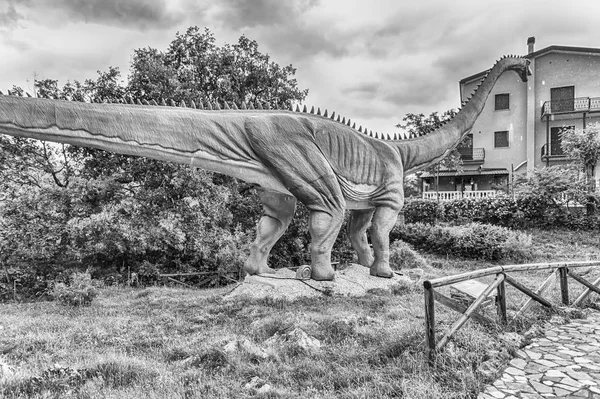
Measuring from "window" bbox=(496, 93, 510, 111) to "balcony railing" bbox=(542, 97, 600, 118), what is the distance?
72.2 inches

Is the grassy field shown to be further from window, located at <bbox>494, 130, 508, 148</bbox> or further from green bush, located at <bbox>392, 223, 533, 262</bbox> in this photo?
window, located at <bbox>494, 130, 508, 148</bbox>

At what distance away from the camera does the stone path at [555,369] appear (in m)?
3.21

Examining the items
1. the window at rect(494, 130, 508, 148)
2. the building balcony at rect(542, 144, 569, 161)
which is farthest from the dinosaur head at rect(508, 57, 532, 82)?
the window at rect(494, 130, 508, 148)

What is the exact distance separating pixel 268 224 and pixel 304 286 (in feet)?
4.23

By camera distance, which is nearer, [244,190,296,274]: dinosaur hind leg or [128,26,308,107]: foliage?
[244,190,296,274]: dinosaur hind leg

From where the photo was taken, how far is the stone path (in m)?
3.21

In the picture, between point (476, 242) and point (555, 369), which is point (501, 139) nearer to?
point (476, 242)

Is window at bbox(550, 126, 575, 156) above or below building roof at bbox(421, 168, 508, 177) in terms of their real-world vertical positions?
above

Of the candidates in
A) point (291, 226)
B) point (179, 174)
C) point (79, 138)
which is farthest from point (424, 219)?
point (79, 138)

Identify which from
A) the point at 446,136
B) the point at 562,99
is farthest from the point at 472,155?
the point at 446,136

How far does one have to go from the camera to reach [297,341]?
4184 mm

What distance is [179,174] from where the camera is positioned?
31.3 feet

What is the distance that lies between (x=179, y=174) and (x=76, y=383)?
662cm

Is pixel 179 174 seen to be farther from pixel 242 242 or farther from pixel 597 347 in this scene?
pixel 597 347
